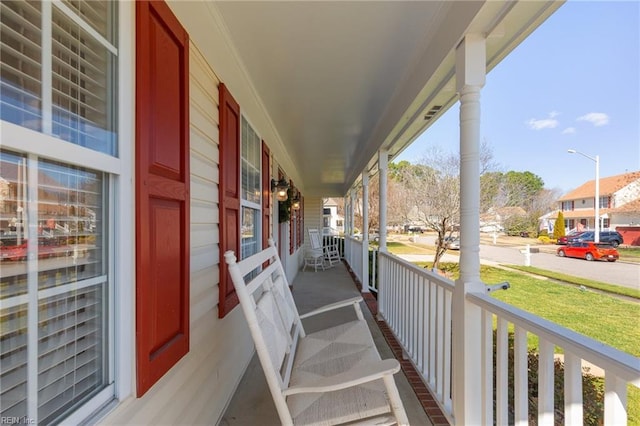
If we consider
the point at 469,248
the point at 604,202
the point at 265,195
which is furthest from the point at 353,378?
the point at 265,195

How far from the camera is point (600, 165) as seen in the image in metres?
2.44

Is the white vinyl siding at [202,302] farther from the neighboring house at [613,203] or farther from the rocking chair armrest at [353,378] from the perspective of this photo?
the neighboring house at [613,203]

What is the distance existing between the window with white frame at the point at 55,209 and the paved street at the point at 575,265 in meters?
3.14

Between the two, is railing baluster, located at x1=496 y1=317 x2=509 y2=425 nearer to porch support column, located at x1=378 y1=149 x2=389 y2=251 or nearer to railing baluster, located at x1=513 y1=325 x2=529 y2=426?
railing baluster, located at x1=513 y1=325 x2=529 y2=426

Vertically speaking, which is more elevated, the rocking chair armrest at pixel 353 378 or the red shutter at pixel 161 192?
the red shutter at pixel 161 192

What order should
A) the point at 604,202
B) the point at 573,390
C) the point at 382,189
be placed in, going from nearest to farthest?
the point at 573,390 < the point at 604,202 < the point at 382,189

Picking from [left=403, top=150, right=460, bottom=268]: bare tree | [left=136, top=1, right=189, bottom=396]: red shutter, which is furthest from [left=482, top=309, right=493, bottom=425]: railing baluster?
[left=403, top=150, right=460, bottom=268]: bare tree

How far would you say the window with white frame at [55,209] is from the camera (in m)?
0.72

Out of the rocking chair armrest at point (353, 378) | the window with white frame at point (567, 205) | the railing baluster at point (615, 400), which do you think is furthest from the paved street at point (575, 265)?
the rocking chair armrest at point (353, 378)

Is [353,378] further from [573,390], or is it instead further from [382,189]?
[382,189]

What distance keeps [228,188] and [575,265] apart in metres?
3.16

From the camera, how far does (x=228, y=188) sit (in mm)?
2367

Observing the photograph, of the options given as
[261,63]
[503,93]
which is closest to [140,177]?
[261,63]

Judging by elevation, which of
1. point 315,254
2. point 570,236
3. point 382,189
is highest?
point 382,189
